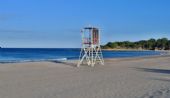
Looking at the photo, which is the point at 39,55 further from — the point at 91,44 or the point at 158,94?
the point at 158,94

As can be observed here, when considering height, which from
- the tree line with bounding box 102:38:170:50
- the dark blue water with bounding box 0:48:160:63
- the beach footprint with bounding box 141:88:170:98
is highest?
the tree line with bounding box 102:38:170:50

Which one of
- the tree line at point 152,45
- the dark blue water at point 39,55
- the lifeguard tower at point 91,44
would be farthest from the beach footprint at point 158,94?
the tree line at point 152,45

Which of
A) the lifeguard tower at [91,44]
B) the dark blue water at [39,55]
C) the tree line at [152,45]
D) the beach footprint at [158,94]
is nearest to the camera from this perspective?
the beach footprint at [158,94]

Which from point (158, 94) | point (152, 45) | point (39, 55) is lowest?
point (39, 55)

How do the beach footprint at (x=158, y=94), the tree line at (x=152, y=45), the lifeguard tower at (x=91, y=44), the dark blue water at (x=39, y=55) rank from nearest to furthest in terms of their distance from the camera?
the beach footprint at (x=158, y=94)
the lifeguard tower at (x=91, y=44)
the dark blue water at (x=39, y=55)
the tree line at (x=152, y=45)

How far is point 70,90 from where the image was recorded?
14047 millimetres

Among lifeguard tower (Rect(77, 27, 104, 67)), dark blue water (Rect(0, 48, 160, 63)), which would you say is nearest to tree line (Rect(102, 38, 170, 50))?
dark blue water (Rect(0, 48, 160, 63))

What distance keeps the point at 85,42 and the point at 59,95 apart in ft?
A: 56.1

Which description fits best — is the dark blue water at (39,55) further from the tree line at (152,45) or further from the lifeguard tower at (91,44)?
the tree line at (152,45)

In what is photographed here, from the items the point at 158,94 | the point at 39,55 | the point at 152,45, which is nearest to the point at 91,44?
the point at 158,94

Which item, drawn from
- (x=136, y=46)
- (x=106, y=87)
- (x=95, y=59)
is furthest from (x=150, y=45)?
(x=106, y=87)

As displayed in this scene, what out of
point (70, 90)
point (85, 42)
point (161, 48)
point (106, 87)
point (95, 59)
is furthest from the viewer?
point (161, 48)

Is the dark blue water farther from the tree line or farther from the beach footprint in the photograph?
the tree line

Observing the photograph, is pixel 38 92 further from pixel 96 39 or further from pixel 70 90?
pixel 96 39
